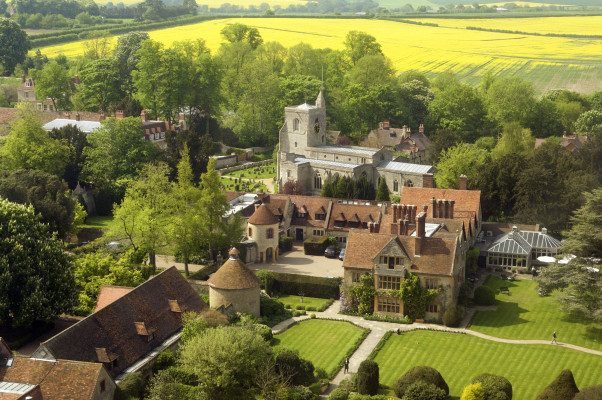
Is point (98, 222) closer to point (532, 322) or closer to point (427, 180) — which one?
point (427, 180)

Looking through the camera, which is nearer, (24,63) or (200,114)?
(200,114)

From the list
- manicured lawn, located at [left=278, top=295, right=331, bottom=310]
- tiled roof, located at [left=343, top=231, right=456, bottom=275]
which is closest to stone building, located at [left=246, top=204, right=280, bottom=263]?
manicured lawn, located at [left=278, top=295, right=331, bottom=310]

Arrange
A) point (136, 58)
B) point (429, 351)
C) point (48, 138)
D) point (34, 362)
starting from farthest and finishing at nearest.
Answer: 1. point (136, 58)
2. point (48, 138)
3. point (429, 351)
4. point (34, 362)

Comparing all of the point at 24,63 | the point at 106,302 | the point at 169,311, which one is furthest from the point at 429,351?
the point at 24,63

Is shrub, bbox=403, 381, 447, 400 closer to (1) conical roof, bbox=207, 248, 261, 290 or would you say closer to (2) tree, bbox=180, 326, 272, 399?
(2) tree, bbox=180, 326, 272, 399

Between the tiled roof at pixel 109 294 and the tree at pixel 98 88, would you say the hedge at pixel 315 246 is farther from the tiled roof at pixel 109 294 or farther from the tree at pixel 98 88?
the tree at pixel 98 88

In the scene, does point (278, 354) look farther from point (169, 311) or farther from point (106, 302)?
point (106, 302)
